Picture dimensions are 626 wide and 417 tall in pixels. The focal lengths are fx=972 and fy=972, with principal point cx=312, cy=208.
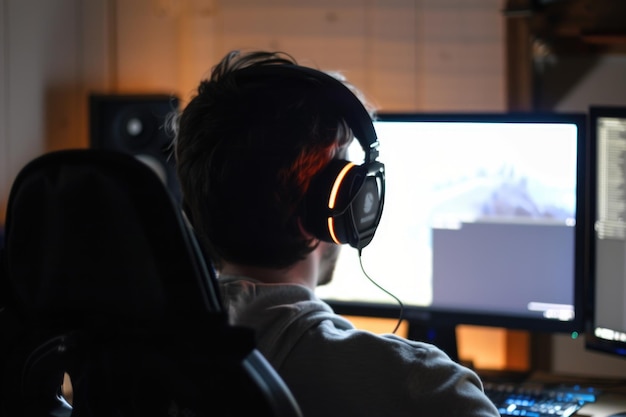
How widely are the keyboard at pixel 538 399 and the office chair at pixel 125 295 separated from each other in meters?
0.77

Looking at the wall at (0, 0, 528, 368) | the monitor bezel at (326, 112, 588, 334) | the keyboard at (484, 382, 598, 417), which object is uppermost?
the wall at (0, 0, 528, 368)

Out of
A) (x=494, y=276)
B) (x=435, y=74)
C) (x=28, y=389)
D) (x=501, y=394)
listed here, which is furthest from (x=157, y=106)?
(x=28, y=389)

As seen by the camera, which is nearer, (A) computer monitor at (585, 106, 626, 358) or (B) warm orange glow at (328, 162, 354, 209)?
(B) warm orange glow at (328, 162, 354, 209)

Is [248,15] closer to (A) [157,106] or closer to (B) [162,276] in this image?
(A) [157,106]

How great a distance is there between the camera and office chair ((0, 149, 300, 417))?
2.66ft

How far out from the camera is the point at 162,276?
813 mm

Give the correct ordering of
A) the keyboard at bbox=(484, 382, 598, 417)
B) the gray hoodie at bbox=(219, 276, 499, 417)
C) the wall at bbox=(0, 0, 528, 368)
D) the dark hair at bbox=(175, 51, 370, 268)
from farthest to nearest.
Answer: the wall at bbox=(0, 0, 528, 368) < the keyboard at bbox=(484, 382, 598, 417) < the dark hair at bbox=(175, 51, 370, 268) < the gray hoodie at bbox=(219, 276, 499, 417)

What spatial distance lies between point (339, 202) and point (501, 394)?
0.61 meters

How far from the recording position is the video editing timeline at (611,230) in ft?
5.37

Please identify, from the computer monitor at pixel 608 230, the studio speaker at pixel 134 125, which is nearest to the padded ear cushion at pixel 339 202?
the computer monitor at pixel 608 230

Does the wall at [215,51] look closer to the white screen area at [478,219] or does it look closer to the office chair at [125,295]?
the white screen area at [478,219]

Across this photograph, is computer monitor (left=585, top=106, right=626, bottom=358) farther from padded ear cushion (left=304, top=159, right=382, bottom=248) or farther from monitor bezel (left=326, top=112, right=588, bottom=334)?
padded ear cushion (left=304, top=159, right=382, bottom=248)

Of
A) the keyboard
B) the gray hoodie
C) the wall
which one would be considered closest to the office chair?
the gray hoodie

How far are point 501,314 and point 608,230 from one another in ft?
0.78
